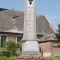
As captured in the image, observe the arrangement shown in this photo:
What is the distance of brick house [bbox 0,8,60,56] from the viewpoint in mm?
45594

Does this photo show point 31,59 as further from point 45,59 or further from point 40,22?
point 40,22

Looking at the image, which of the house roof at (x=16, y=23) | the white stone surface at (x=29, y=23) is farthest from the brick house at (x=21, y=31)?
the white stone surface at (x=29, y=23)

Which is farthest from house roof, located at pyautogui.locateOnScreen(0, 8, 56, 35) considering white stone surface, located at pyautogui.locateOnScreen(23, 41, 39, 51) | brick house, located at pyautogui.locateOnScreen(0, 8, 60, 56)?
white stone surface, located at pyautogui.locateOnScreen(23, 41, 39, 51)

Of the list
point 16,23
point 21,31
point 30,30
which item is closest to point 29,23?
point 30,30

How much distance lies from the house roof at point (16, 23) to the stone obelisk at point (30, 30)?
2815 cm

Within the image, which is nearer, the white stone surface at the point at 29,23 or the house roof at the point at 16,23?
the white stone surface at the point at 29,23

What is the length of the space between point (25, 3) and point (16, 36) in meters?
28.8

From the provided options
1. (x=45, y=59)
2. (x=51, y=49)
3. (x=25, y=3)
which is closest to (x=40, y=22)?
(x=51, y=49)

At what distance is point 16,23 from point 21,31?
302 centimetres

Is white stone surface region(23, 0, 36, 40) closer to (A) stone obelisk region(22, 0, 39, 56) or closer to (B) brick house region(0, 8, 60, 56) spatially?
(A) stone obelisk region(22, 0, 39, 56)

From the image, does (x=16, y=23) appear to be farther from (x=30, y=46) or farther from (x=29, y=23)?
(x=30, y=46)

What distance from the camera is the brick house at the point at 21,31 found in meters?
45.6

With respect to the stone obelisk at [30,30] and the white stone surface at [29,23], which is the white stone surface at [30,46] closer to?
the stone obelisk at [30,30]

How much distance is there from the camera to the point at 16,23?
54.9 m
